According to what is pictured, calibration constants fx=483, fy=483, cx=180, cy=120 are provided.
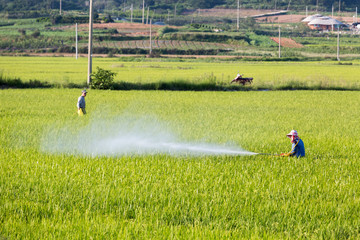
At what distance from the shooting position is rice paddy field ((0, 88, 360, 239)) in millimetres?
5812

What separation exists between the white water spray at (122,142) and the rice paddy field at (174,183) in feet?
0.15

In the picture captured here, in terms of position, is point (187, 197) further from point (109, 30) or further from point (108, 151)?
point (109, 30)

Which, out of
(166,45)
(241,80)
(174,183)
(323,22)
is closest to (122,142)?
(174,183)

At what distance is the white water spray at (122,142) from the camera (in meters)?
10.9

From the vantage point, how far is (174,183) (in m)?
7.88

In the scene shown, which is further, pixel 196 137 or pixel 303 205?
pixel 196 137

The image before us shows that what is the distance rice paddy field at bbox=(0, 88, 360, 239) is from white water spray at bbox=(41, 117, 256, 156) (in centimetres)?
5

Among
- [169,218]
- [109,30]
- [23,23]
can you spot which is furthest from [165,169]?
[23,23]

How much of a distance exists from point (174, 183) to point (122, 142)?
4788 millimetres

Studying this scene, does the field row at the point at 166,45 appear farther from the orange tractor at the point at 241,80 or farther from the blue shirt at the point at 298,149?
the blue shirt at the point at 298,149

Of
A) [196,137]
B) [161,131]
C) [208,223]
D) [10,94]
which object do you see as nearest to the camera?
[208,223]

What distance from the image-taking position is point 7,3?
635ft

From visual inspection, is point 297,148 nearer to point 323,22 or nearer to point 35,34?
point 35,34

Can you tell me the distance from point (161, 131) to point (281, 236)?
29.7ft
